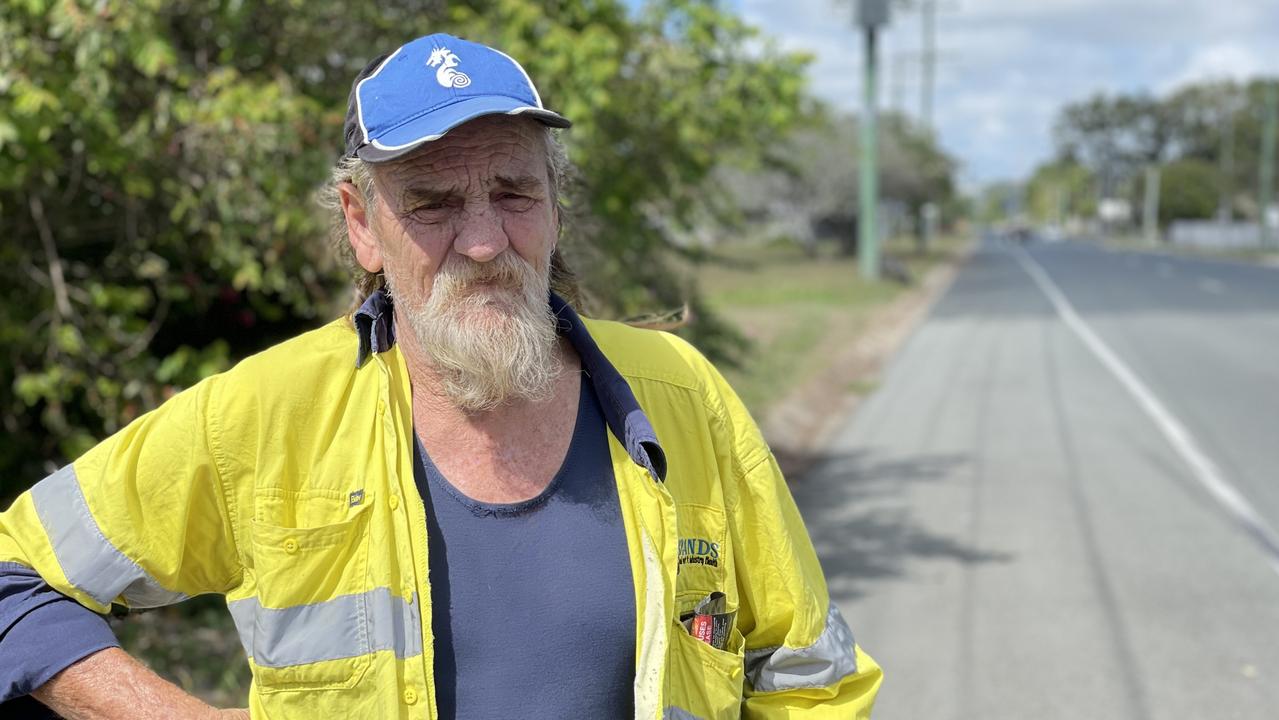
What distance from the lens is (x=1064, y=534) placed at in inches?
272

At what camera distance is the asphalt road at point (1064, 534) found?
4.83 metres

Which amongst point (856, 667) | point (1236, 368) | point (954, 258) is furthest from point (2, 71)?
point (954, 258)

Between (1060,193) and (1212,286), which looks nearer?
(1212,286)

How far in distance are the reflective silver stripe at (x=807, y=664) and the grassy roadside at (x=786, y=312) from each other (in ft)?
18.9

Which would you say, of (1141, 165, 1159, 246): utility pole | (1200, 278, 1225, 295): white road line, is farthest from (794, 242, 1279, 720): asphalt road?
(1141, 165, 1159, 246): utility pole

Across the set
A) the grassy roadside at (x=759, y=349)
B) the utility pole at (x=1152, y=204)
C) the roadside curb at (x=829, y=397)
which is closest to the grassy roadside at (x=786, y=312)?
the grassy roadside at (x=759, y=349)

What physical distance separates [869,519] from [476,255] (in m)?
5.92

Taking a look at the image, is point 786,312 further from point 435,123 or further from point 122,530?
point 122,530

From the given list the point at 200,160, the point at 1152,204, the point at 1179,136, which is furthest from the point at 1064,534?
the point at 1179,136

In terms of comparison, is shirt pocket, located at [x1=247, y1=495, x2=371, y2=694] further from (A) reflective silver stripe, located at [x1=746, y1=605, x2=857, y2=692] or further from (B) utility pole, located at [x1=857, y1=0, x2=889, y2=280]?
(B) utility pole, located at [x1=857, y1=0, x2=889, y2=280]

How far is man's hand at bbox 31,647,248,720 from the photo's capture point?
5.70 ft

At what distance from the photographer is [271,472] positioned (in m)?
1.79

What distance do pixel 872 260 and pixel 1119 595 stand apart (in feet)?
85.7

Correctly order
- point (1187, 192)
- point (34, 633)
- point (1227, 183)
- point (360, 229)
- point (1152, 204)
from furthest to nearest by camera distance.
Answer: point (1187, 192), point (1152, 204), point (1227, 183), point (360, 229), point (34, 633)
